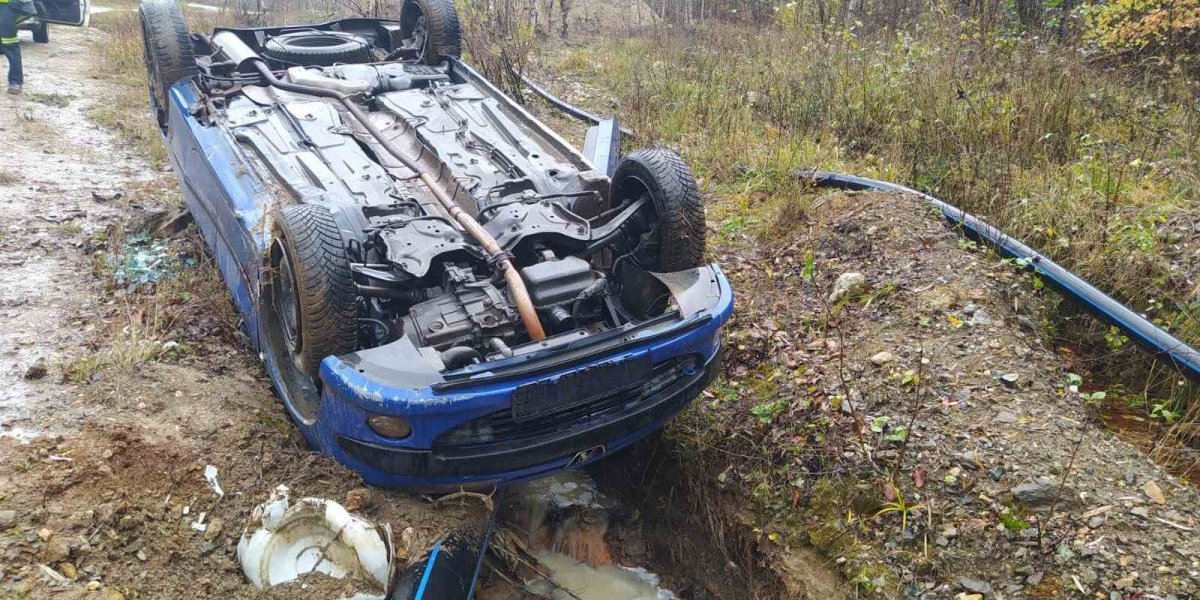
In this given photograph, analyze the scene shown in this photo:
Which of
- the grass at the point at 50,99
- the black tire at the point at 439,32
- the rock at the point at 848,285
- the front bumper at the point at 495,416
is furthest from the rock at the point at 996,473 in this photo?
the grass at the point at 50,99

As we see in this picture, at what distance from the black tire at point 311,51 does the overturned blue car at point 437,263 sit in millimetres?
323

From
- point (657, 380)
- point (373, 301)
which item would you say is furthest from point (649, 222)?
point (373, 301)

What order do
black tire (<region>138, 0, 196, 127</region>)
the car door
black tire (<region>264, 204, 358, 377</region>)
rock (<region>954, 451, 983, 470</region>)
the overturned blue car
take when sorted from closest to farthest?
the overturned blue car, black tire (<region>264, 204, 358, 377</region>), rock (<region>954, 451, 983, 470</region>), black tire (<region>138, 0, 196, 127</region>), the car door

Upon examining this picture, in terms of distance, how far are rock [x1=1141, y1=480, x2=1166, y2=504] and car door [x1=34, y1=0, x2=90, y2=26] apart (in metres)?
12.4

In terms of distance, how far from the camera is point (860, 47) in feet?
23.4

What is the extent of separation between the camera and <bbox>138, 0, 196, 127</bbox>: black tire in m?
5.04

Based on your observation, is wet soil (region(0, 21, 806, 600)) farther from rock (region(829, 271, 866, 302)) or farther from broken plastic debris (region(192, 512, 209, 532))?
rock (region(829, 271, 866, 302))

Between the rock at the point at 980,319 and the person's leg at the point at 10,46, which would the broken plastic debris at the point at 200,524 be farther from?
the person's leg at the point at 10,46

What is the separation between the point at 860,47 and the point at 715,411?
15.5ft

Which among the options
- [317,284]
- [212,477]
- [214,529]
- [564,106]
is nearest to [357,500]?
[214,529]

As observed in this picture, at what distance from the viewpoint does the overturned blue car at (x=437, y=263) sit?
275 centimetres

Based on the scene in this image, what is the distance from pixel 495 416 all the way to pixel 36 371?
7.30 ft

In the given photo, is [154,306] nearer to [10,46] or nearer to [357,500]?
[357,500]

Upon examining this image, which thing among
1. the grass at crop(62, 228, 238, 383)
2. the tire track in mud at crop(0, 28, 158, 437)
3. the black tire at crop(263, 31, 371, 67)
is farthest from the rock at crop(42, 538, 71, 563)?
the black tire at crop(263, 31, 371, 67)
